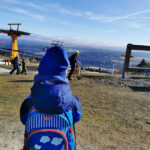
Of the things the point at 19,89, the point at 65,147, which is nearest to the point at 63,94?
the point at 65,147

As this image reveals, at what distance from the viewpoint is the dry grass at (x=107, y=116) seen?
4.34m

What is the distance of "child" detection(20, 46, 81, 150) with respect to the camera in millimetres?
2199

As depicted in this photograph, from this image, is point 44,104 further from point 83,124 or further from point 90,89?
point 90,89

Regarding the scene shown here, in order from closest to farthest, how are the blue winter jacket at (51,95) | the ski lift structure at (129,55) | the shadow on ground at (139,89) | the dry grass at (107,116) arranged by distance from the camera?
1. the blue winter jacket at (51,95)
2. the dry grass at (107,116)
3. the shadow on ground at (139,89)
4. the ski lift structure at (129,55)

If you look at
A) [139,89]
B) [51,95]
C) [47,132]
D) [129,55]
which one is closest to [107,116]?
[47,132]

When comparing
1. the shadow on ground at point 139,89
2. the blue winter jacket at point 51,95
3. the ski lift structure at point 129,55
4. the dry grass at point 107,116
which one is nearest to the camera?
the blue winter jacket at point 51,95

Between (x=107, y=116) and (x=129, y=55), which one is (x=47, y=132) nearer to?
(x=107, y=116)

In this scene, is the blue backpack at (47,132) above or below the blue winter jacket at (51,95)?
below

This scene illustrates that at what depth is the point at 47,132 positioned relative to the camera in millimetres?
2250

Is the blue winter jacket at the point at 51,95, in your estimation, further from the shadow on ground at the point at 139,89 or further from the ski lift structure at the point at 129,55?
the ski lift structure at the point at 129,55

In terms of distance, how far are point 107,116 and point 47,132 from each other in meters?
3.83

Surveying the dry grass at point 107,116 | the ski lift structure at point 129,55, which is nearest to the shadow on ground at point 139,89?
the dry grass at point 107,116

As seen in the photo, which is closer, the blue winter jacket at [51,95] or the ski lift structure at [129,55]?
A: the blue winter jacket at [51,95]

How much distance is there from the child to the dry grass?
1.98m
